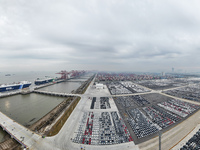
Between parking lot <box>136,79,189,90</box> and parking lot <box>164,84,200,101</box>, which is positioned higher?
parking lot <box>136,79,189,90</box>

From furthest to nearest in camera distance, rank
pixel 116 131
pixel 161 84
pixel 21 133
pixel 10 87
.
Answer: pixel 161 84
pixel 10 87
pixel 116 131
pixel 21 133

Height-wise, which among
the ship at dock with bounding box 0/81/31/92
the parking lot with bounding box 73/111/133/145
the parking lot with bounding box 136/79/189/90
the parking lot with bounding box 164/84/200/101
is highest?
the ship at dock with bounding box 0/81/31/92

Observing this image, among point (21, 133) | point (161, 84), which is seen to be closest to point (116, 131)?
point (21, 133)

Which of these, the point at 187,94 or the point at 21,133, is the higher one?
the point at 187,94

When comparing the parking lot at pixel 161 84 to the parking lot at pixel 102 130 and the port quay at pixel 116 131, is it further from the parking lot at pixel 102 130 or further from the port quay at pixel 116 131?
the parking lot at pixel 102 130

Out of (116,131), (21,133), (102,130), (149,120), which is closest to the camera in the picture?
(21,133)

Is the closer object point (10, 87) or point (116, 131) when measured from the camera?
point (116, 131)

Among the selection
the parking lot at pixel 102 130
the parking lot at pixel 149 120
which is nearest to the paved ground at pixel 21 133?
the parking lot at pixel 102 130

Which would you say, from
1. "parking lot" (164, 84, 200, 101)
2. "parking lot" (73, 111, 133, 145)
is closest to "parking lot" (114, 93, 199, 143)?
"parking lot" (73, 111, 133, 145)

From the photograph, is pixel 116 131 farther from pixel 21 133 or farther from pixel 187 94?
pixel 187 94

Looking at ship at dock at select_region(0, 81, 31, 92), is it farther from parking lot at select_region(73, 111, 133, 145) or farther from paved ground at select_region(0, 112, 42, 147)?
parking lot at select_region(73, 111, 133, 145)

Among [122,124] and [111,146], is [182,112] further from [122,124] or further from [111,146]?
[111,146]

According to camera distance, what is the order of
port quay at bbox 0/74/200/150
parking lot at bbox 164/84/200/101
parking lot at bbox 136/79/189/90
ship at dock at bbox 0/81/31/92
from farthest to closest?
1. parking lot at bbox 136/79/189/90
2. ship at dock at bbox 0/81/31/92
3. parking lot at bbox 164/84/200/101
4. port quay at bbox 0/74/200/150
